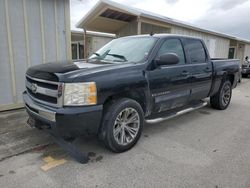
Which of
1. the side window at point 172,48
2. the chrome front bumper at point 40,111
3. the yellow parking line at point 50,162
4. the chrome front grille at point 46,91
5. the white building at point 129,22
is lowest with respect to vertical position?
the yellow parking line at point 50,162

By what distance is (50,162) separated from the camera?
285 cm

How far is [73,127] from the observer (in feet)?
8.43

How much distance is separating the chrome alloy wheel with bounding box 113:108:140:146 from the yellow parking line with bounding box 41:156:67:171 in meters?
0.86

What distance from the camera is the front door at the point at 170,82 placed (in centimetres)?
349

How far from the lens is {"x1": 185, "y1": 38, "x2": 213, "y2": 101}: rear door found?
14.2ft

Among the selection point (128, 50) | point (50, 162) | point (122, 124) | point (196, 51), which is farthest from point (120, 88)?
point (196, 51)

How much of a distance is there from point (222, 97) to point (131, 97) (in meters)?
3.48

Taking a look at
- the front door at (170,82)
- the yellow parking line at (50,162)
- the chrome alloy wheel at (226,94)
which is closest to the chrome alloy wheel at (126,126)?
the front door at (170,82)

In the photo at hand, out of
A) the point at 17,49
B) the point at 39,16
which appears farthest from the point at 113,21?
the point at 17,49

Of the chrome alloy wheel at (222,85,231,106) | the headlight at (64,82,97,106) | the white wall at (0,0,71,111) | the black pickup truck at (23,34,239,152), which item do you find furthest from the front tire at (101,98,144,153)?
the white wall at (0,0,71,111)

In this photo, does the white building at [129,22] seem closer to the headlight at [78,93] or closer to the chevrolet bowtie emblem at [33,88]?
the chevrolet bowtie emblem at [33,88]

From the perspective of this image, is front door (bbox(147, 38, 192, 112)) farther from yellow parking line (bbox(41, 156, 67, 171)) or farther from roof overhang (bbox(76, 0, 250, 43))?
roof overhang (bbox(76, 0, 250, 43))

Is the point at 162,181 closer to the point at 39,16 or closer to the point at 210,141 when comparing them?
the point at 210,141

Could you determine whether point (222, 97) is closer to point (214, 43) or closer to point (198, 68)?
point (198, 68)
